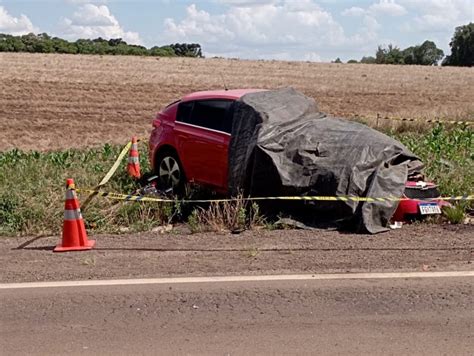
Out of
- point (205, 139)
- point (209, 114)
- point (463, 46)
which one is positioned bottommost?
point (205, 139)

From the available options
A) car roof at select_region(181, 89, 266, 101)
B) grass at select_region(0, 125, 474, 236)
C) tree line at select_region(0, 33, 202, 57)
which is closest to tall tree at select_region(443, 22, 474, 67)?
tree line at select_region(0, 33, 202, 57)

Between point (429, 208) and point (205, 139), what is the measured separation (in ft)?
10.1

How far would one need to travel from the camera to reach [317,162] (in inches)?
321

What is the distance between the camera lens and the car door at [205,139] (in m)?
9.00

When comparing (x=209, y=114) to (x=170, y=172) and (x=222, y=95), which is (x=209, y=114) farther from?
(x=170, y=172)

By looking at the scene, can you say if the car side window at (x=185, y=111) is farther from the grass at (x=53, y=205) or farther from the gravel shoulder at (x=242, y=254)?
the gravel shoulder at (x=242, y=254)

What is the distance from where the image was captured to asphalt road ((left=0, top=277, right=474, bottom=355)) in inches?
181

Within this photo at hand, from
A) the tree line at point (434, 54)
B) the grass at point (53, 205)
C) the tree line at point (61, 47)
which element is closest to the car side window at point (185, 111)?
the grass at point (53, 205)

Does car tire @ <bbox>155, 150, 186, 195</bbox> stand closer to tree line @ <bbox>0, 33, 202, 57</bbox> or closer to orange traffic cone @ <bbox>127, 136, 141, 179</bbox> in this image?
orange traffic cone @ <bbox>127, 136, 141, 179</bbox>

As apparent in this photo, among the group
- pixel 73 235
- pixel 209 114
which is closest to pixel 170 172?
pixel 209 114

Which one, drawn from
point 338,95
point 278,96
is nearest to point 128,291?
point 278,96

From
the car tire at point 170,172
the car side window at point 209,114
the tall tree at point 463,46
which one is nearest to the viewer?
the car side window at point 209,114

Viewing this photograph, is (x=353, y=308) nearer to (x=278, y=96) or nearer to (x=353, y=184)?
(x=353, y=184)

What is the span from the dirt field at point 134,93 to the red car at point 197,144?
31.7ft
